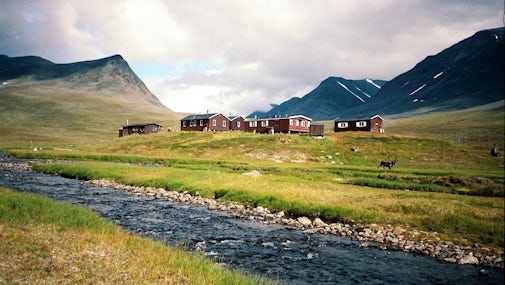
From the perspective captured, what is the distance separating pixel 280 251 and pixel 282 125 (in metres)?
92.7

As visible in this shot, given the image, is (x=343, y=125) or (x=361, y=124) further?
(x=343, y=125)

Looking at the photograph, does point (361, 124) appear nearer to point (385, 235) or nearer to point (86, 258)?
point (385, 235)

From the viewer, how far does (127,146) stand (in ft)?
337

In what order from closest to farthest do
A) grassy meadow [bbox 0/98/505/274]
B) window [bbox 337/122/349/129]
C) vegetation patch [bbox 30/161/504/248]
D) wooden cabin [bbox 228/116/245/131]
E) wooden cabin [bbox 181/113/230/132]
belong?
vegetation patch [bbox 30/161/504/248]
grassy meadow [bbox 0/98/505/274]
wooden cabin [bbox 181/113/230/132]
window [bbox 337/122/349/129]
wooden cabin [bbox 228/116/245/131]

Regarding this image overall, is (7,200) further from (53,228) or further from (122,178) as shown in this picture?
(122,178)

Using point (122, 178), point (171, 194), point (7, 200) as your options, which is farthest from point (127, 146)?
point (7, 200)

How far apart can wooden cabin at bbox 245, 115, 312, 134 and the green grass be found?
93583 mm

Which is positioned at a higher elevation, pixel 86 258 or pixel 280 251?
pixel 86 258

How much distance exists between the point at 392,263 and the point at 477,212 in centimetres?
973

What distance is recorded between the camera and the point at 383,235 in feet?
78.9

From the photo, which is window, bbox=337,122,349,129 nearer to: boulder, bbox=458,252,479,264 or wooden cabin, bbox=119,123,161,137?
wooden cabin, bbox=119,123,161,137

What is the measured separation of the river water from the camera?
16766 mm

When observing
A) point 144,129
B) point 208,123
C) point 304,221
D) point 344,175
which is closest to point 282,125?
point 208,123

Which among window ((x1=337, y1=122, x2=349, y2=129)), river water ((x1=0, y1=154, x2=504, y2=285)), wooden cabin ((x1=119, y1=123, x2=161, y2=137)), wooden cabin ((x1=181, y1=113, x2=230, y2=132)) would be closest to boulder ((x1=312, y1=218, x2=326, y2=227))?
river water ((x1=0, y1=154, x2=504, y2=285))
